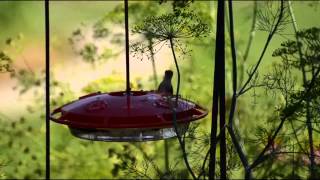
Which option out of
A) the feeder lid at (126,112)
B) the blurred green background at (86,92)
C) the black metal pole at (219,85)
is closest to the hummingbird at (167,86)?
the feeder lid at (126,112)

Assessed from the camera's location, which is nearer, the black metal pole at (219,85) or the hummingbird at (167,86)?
the black metal pole at (219,85)

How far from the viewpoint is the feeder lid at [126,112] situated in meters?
1.65

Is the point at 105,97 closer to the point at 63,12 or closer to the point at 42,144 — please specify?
the point at 42,144

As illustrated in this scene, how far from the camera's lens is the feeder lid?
1.65 meters

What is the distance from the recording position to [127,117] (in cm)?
165

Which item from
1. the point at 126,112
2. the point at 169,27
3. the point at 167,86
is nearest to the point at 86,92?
the point at 167,86

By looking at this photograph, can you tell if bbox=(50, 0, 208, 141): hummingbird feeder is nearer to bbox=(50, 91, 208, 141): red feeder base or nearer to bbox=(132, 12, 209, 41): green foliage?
bbox=(50, 91, 208, 141): red feeder base

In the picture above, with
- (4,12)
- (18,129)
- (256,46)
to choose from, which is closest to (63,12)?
(4,12)

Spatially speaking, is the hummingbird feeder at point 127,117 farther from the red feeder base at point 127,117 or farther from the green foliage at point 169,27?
the green foliage at point 169,27

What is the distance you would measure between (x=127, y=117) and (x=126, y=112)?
32 mm

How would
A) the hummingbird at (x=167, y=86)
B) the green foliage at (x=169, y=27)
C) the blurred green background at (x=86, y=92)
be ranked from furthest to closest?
the blurred green background at (x=86, y=92) → the hummingbird at (x=167, y=86) → the green foliage at (x=169, y=27)

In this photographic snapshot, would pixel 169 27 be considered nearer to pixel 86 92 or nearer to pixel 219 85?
pixel 219 85

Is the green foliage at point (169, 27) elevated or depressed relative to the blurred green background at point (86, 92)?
elevated

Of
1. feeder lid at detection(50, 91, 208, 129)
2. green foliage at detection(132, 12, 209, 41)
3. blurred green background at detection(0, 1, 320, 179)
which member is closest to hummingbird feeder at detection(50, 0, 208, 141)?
feeder lid at detection(50, 91, 208, 129)
